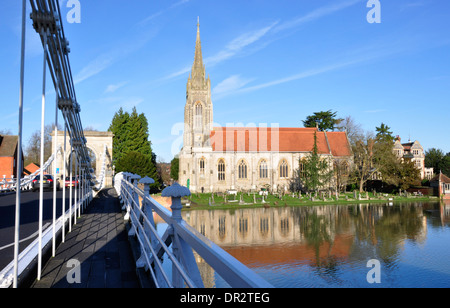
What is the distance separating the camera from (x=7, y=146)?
139ft

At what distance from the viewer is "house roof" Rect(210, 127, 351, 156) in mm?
57875

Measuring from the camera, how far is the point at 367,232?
27.2 meters

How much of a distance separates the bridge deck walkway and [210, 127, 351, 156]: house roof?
4800 centimetres

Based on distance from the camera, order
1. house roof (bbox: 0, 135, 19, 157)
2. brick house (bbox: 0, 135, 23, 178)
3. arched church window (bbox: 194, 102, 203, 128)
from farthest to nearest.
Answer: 1. arched church window (bbox: 194, 102, 203, 128)
2. house roof (bbox: 0, 135, 19, 157)
3. brick house (bbox: 0, 135, 23, 178)

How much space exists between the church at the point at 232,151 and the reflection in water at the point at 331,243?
16.8 m

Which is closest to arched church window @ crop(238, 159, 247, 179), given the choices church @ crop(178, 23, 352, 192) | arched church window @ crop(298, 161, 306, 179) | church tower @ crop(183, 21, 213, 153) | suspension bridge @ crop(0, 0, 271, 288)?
church @ crop(178, 23, 352, 192)

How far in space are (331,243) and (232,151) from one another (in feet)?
113

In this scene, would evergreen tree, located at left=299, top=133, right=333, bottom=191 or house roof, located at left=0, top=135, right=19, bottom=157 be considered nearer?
house roof, located at left=0, top=135, right=19, bottom=157

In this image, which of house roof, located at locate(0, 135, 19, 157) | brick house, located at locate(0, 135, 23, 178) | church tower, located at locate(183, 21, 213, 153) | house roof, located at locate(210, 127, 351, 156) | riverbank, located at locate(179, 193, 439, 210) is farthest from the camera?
church tower, located at locate(183, 21, 213, 153)

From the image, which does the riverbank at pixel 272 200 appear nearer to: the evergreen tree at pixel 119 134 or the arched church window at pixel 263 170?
the arched church window at pixel 263 170

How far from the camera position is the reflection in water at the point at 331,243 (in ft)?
53.9

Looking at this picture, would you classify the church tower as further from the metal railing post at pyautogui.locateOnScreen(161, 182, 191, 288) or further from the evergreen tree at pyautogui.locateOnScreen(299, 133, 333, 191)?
the metal railing post at pyautogui.locateOnScreen(161, 182, 191, 288)

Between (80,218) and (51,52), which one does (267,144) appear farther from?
(51,52)

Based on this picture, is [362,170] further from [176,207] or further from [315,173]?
[176,207]
